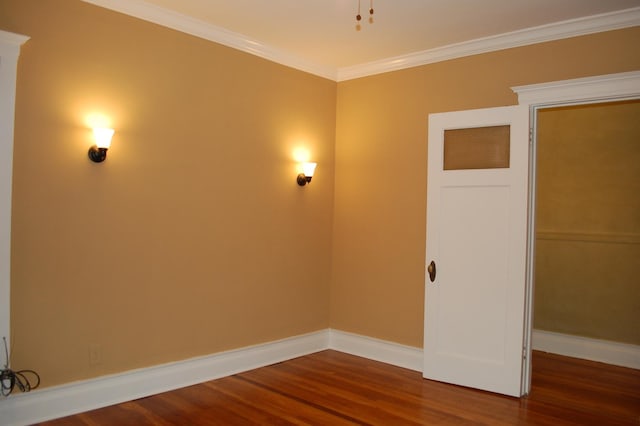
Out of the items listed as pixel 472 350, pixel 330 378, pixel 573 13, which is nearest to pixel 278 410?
pixel 330 378

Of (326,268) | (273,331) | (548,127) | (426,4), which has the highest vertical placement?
(426,4)

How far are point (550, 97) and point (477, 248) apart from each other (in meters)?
1.26

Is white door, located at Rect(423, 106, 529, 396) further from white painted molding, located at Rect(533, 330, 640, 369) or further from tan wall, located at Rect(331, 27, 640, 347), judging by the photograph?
white painted molding, located at Rect(533, 330, 640, 369)

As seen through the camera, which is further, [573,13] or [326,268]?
[326,268]

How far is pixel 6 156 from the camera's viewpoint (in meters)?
3.02

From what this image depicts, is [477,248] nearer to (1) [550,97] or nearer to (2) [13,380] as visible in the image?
(1) [550,97]

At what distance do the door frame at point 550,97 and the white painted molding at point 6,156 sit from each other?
3.46 m

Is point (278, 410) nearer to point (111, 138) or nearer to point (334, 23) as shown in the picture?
point (111, 138)

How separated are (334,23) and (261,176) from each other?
1.41 m

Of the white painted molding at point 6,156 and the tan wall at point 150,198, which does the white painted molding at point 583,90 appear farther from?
the white painted molding at point 6,156

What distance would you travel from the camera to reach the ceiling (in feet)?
11.6

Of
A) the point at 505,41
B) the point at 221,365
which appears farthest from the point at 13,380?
the point at 505,41

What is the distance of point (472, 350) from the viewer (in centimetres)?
409

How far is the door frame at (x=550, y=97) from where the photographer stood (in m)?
3.56
